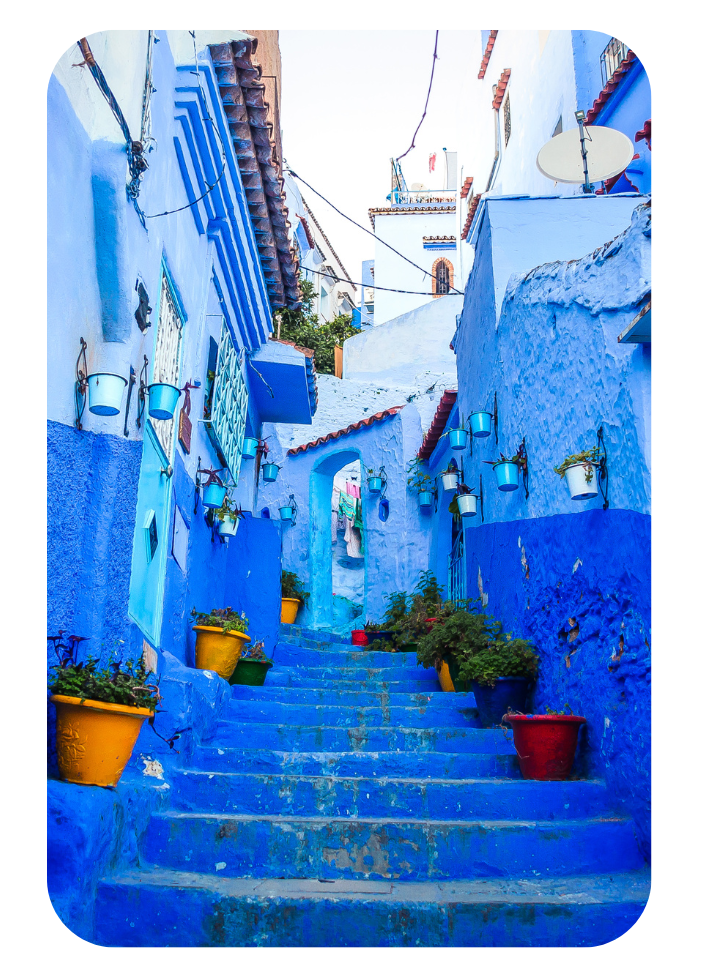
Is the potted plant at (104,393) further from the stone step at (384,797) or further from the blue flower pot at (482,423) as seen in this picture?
the blue flower pot at (482,423)

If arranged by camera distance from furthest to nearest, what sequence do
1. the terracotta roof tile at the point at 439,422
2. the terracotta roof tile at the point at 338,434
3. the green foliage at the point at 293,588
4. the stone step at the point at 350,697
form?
1. the terracotta roof tile at the point at 338,434
2. the green foliage at the point at 293,588
3. the terracotta roof tile at the point at 439,422
4. the stone step at the point at 350,697

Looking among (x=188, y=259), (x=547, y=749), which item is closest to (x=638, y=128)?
(x=188, y=259)

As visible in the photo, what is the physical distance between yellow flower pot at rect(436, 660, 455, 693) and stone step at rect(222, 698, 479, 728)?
780 millimetres

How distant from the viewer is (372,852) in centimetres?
400

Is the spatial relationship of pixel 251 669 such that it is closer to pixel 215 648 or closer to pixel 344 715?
pixel 215 648

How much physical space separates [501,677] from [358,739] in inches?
45.7

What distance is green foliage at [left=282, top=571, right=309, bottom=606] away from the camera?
13109 millimetres

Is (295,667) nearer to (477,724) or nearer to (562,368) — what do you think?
(477,724)

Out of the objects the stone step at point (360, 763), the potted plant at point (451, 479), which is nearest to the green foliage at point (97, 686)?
the stone step at point (360, 763)

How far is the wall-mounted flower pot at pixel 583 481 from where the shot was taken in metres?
4.82

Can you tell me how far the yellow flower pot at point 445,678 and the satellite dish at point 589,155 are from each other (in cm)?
466

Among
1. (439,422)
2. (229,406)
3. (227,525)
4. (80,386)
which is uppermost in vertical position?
(439,422)

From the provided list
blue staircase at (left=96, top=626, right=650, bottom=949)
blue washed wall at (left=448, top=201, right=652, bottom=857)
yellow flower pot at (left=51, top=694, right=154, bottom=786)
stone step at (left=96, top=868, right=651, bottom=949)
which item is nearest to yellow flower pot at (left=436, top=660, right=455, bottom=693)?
blue washed wall at (left=448, top=201, right=652, bottom=857)

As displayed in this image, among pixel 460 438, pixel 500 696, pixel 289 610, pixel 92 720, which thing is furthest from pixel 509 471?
pixel 289 610
